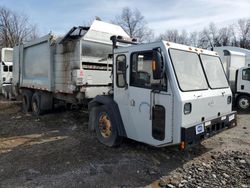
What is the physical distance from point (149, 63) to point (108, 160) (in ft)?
6.61

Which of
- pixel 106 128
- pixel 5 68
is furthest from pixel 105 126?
pixel 5 68

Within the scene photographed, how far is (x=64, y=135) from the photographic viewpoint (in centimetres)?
701

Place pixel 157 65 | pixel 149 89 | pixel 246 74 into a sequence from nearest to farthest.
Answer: pixel 157 65 < pixel 149 89 < pixel 246 74

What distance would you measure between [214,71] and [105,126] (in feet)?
8.56

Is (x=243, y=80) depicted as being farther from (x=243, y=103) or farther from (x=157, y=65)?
(x=157, y=65)

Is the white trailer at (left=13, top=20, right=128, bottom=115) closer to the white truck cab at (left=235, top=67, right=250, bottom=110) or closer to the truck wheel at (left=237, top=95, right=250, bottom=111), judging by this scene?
the white truck cab at (left=235, top=67, right=250, bottom=110)

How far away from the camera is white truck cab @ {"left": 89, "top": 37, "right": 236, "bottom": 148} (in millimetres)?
4227

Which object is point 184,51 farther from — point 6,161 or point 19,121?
point 19,121

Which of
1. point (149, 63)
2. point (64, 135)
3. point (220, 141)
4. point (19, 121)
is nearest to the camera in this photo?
point (149, 63)

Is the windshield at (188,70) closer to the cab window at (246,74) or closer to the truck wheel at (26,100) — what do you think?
the truck wheel at (26,100)

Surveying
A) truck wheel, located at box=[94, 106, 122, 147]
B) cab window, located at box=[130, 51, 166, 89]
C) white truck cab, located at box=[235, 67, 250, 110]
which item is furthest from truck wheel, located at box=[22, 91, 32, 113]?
white truck cab, located at box=[235, 67, 250, 110]

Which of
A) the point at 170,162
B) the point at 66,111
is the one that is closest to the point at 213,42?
the point at 66,111

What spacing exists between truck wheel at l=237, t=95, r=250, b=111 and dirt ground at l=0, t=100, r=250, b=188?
4.48 metres

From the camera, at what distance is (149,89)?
15.2 ft
